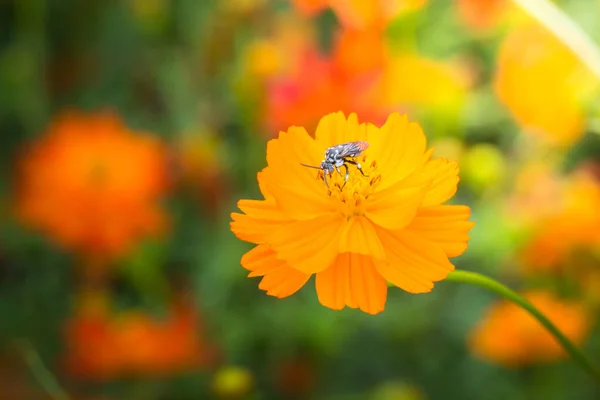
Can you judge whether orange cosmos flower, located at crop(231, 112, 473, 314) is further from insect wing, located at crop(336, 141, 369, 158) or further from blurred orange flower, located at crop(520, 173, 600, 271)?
blurred orange flower, located at crop(520, 173, 600, 271)

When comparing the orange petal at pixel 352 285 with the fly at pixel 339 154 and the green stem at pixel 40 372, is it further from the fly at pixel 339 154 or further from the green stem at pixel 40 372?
the green stem at pixel 40 372

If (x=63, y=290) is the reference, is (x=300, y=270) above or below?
below

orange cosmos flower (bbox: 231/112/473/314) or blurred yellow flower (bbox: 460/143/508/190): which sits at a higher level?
blurred yellow flower (bbox: 460/143/508/190)

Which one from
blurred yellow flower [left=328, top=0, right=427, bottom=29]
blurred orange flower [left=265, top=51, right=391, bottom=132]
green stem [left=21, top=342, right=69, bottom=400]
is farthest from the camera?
blurred orange flower [left=265, top=51, right=391, bottom=132]

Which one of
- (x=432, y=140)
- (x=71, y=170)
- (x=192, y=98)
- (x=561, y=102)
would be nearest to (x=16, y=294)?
(x=71, y=170)

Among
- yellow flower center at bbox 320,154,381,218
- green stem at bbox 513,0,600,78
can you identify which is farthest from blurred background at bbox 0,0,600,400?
yellow flower center at bbox 320,154,381,218

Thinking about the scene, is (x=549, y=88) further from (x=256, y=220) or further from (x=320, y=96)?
(x=256, y=220)

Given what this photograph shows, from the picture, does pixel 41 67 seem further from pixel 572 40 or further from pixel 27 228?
pixel 572 40
